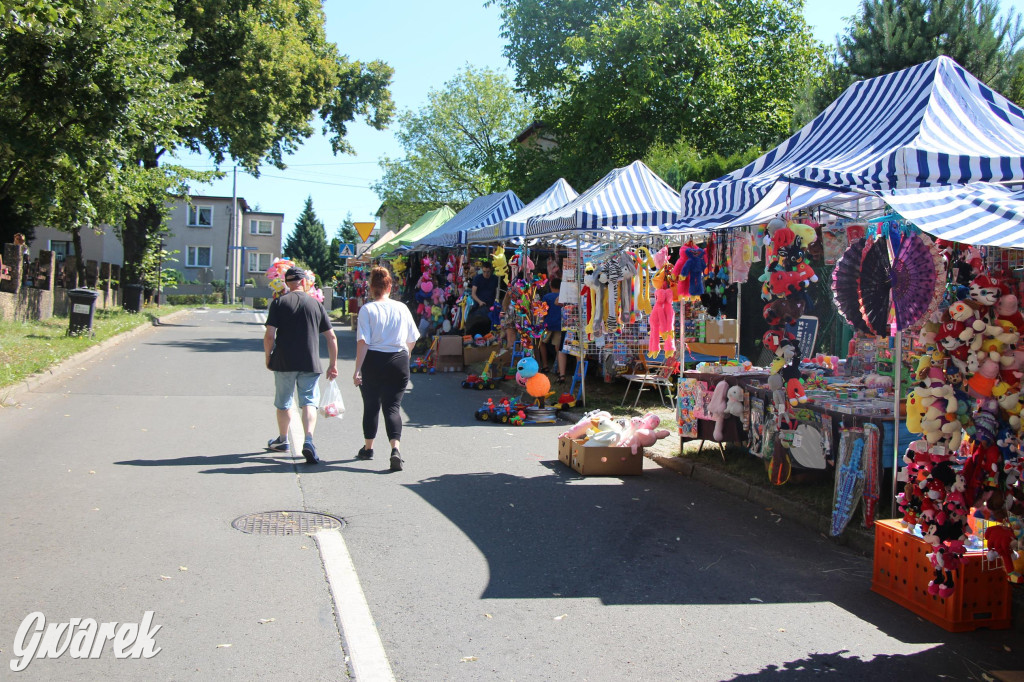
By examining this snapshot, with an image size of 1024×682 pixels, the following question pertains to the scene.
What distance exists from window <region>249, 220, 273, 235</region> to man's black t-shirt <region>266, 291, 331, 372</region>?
69699 millimetres

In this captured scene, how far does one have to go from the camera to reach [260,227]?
243 feet

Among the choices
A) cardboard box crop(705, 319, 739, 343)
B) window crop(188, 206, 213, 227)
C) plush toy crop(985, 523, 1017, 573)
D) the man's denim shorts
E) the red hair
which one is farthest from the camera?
window crop(188, 206, 213, 227)

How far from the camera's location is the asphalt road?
391cm

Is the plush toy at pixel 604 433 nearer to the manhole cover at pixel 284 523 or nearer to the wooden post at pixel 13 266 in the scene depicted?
the manhole cover at pixel 284 523

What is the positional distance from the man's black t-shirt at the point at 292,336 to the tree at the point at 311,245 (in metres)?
76.5

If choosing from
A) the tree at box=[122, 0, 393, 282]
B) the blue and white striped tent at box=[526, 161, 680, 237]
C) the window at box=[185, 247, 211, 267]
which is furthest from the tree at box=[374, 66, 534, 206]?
the blue and white striped tent at box=[526, 161, 680, 237]

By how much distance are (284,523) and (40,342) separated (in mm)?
13831

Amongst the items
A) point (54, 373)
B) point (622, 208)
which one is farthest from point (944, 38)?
point (54, 373)

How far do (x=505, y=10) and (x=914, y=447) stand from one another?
30427 millimetres

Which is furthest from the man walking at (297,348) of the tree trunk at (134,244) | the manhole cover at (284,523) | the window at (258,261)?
the window at (258,261)

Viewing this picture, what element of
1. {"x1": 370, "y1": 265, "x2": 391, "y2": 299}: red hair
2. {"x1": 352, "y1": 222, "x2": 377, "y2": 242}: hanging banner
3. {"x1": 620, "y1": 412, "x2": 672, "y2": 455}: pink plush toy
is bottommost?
{"x1": 620, "y1": 412, "x2": 672, "y2": 455}: pink plush toy

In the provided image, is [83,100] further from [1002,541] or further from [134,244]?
[134,244]

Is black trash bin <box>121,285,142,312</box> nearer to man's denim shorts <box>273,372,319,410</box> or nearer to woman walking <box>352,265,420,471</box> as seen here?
man's denim shorts <box>273,372,319,410</box>

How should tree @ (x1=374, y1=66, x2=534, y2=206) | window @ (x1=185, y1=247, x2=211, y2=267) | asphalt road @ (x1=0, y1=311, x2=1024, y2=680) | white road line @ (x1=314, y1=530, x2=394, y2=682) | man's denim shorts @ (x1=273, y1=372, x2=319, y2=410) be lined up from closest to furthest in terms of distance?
white road line @ (x1=314, y1=530, x2=394, y2=682) < asphalt road @ (x1=0, y1=311, x2=1024, y2=680) < man's denim shorts @ (x1=273, y1=372, x2=319, y2=410) < tree @ (x1=374, y1=66, x2=534, y2=206) < window @ (x1=185, y1=247, x2=211, y2=267)
